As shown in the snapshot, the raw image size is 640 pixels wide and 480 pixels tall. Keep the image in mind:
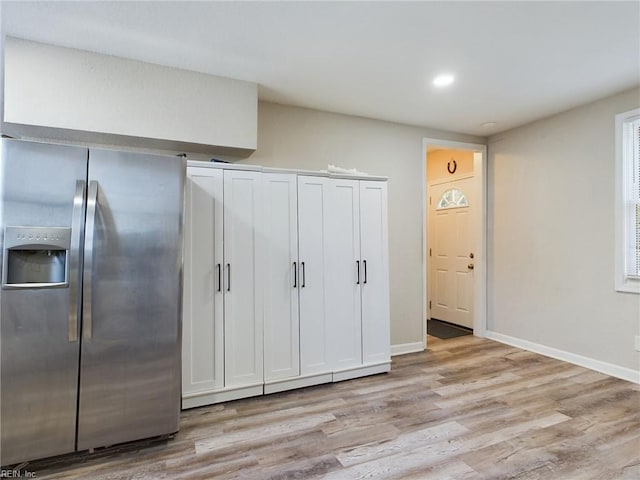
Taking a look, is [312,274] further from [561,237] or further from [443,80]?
[561,237]

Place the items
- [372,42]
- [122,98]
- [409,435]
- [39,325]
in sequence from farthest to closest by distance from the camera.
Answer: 1. [122,98]
2. [372,42]
3. [409,435]
4. [39,325]

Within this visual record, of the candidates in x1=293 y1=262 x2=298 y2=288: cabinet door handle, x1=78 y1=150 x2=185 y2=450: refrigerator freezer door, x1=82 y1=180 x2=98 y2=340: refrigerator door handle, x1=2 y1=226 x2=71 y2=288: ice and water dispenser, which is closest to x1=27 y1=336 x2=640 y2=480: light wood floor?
x1=78 y1=150 x2=185 y2=450: refrigerator freezer door

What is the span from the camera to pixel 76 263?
6.15 ft

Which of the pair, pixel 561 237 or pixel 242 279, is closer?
pixel 242 279

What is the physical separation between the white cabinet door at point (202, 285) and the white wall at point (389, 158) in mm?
908

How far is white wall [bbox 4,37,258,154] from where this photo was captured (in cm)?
219

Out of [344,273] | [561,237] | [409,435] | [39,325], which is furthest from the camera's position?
[561,237]

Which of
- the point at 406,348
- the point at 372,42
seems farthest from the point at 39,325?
the point at 406,348

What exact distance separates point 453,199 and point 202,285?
4.12 metres

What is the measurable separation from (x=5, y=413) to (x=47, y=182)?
130cm

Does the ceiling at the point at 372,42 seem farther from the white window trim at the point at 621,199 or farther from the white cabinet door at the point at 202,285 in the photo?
the white cabinet door at the point at 202,285

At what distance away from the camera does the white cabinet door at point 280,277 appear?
2.70 metres

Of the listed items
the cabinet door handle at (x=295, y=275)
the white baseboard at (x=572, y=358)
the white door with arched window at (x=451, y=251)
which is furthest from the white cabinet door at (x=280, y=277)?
the white door with arched window at (x=451, y=251)

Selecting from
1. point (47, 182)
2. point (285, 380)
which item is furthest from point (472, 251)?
point (47, 182)
